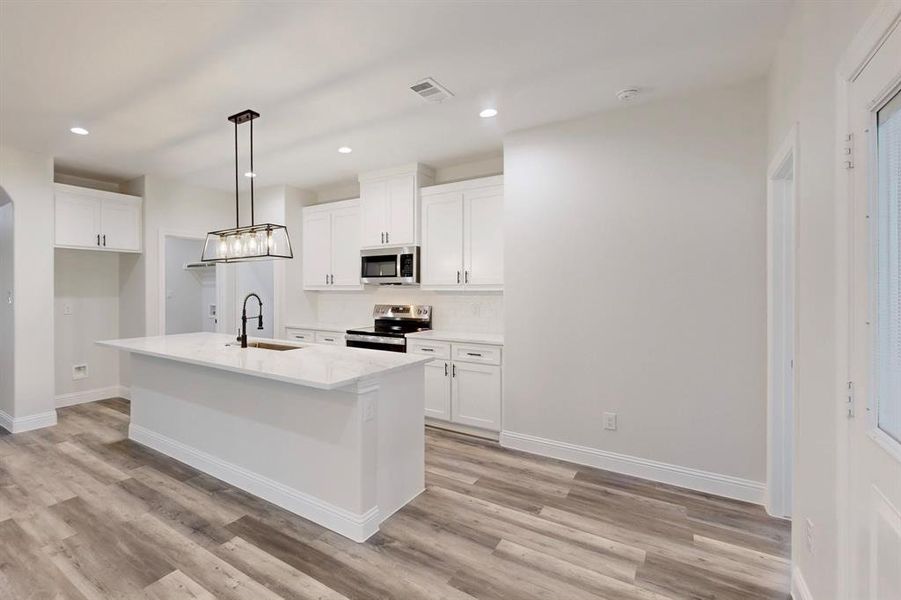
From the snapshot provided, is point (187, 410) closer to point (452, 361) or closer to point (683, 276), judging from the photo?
point (452, 361)

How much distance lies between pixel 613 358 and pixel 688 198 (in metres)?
1.22

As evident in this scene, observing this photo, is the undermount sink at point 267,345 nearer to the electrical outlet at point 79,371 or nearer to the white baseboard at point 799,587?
the electrical outlet at point 79,371

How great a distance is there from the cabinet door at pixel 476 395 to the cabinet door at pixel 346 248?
183 centimetres

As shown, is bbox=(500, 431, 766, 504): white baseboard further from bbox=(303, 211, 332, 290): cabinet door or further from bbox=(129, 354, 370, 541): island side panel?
bbox=(303, 211, 332, 290): cabinet door

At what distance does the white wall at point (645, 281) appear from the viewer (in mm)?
2758

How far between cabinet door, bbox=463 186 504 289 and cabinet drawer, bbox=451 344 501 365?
616 mm

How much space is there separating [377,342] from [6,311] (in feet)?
12.2

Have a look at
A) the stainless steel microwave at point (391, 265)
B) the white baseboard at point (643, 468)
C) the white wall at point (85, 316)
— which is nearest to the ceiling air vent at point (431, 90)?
the stainless steel microwave at point (391, 265)

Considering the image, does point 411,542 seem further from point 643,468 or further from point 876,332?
point 876,332

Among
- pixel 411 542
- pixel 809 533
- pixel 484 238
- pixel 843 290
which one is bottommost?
pixel 411 542

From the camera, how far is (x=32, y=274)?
416 centimetres

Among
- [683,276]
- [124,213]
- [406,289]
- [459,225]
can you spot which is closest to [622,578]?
[683,276]

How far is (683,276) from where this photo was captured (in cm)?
294

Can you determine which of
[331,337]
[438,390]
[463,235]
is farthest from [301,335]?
[463,235]
